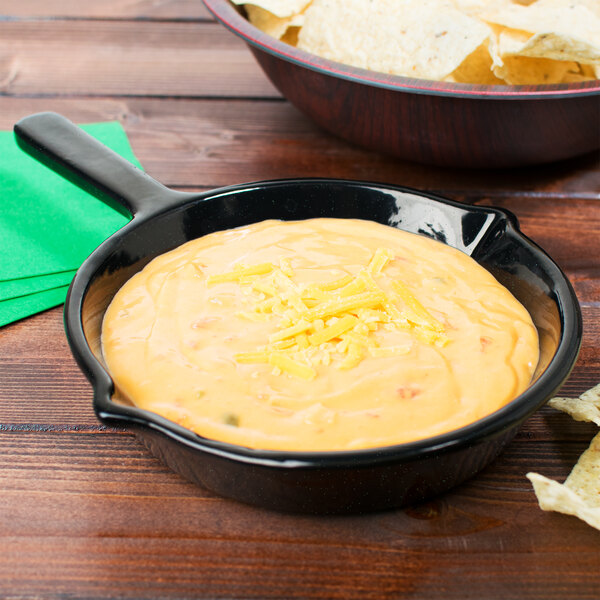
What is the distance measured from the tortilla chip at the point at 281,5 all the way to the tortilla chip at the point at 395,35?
0.04 m

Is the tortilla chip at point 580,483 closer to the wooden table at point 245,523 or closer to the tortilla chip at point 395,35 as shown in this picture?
the wooden table at point 245,523

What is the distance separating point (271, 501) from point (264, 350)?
0.28 metres

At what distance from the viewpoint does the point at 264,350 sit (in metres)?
1.43

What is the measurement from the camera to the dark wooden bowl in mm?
1983

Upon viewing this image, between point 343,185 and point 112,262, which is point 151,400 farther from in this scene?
point 343,185

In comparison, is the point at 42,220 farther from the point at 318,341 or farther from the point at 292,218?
the point at 318,341

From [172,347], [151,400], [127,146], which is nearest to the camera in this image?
[151,400]

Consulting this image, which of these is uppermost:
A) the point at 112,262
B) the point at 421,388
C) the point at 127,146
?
the point at 421,388

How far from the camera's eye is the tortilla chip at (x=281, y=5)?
7.37 feet

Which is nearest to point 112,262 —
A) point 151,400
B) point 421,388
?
point 151,400

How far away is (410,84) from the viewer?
6.50 feet

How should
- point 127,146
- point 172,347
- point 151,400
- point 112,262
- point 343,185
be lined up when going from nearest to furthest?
Answer: 1. point 151,400
2. point 172,347
3. point 112,262
4. point 343,185
5. point 127,146

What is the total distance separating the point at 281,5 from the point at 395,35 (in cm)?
36

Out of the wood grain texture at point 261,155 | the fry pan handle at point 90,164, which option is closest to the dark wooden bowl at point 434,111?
the wood grain texture at point 261,155
